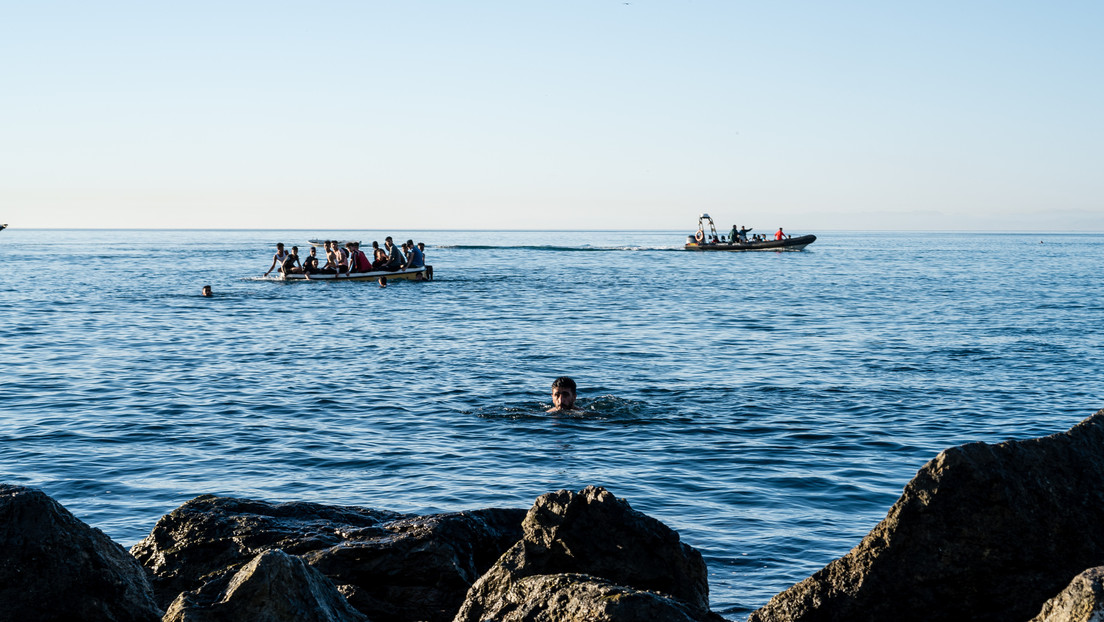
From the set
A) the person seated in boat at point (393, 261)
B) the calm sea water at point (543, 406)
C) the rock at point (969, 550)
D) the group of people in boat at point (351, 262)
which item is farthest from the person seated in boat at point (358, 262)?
the rock at point (969, 550)

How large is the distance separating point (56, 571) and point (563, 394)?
9.18 meters

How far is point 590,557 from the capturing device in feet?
17.6

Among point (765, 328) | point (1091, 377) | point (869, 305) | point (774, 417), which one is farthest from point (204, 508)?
point (869, 305)

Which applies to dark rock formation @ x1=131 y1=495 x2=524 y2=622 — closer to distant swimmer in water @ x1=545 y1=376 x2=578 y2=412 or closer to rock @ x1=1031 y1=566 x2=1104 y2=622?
rock @ x1=1031 y1=566 x2=1104 y2=622

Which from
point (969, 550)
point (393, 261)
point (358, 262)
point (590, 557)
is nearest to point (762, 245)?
point (393, 261)

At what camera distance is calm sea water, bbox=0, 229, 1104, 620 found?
9.78 m

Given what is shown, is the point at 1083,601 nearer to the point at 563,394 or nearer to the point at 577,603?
the point at 577,603

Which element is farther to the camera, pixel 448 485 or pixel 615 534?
pixel 448 485

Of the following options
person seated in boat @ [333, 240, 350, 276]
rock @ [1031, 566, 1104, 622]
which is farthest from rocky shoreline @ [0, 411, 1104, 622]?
person seated in boat @ [333, 240, 350, 276]

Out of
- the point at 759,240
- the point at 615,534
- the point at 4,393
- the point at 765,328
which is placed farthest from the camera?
the point at 759,240

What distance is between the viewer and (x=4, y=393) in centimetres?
1628

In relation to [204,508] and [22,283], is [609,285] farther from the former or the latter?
[204,508]

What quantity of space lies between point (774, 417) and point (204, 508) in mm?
9072

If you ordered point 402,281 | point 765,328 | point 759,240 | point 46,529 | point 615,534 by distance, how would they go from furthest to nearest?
point 759,240 → point 402,281 → point 765,328 → point 615,534 → point 46,529
